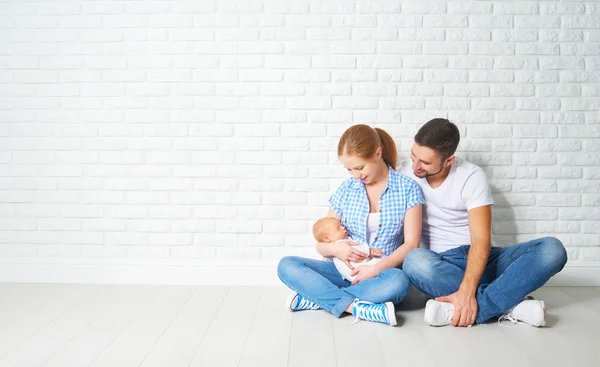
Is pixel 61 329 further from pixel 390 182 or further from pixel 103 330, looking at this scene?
pixel 390 182

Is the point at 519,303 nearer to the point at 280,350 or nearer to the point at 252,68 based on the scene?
the point at 280,350

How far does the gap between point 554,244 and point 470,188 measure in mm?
446

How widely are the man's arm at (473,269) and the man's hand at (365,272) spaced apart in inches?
12.8

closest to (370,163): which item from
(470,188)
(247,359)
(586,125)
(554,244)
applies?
(470,188)

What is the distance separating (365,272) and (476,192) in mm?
650

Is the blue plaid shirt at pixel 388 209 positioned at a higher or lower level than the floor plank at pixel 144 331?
higher

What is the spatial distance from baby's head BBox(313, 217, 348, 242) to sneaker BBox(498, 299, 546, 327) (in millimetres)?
836

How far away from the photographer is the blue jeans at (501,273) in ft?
8.30

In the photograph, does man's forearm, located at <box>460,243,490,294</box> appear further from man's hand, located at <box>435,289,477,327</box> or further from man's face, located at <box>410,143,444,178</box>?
man's face, located at <box>410,143,444,178</box>

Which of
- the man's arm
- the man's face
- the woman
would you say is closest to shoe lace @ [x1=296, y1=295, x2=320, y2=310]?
the woman

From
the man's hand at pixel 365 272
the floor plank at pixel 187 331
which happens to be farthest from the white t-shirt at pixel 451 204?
the floor plank at pixel 187 331

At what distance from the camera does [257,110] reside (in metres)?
3.24

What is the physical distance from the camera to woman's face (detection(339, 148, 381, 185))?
273 cm

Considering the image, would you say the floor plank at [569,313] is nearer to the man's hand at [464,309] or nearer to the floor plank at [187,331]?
the man's hand at [464,309]
